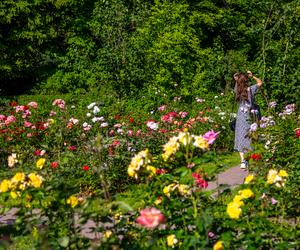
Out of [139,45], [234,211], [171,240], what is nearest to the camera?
[234,211]

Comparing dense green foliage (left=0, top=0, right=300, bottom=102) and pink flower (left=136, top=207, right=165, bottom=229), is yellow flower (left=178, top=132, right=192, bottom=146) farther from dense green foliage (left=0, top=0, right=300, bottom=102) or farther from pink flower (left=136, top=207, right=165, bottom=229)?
dense green foliage (left=0, top=0, right=300, bottom=102)

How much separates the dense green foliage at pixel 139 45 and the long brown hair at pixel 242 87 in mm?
1625

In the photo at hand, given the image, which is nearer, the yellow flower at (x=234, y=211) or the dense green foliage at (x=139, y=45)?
the yellow flower at (x=234, y=211)

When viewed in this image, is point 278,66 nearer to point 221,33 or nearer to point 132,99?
point 132,99

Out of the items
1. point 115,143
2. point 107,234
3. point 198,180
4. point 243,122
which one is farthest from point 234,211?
point 243,122

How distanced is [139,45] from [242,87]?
7.92 m

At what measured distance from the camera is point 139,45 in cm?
1451

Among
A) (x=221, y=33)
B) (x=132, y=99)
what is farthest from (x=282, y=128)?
(x=221, y=33)

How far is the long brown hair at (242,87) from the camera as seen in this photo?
6879mm

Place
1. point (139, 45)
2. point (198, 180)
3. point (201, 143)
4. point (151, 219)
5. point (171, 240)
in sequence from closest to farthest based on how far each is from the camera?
point (151, 219)
point (171, 240)
point (201, 143)
point (198, 180)
point (139, 45)

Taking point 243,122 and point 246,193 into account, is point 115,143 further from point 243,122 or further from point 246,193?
point 246,193

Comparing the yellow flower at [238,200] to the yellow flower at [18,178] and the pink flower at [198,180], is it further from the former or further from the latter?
the yellow flower at [18,178]

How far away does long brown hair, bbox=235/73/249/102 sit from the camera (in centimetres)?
688

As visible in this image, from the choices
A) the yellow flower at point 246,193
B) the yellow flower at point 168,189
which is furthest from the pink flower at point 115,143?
the yellow flower at point 246,193
